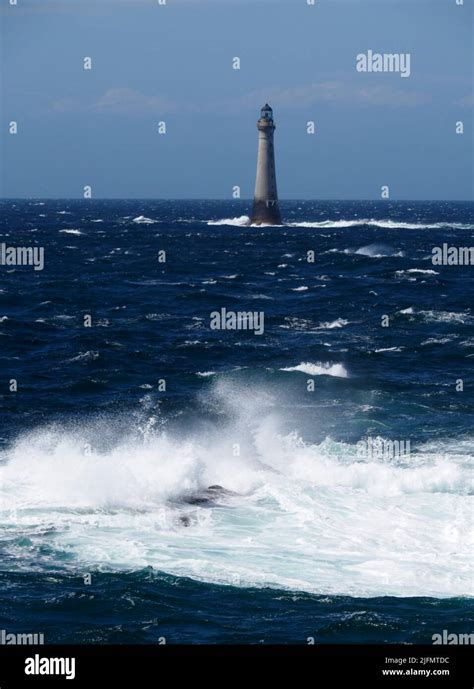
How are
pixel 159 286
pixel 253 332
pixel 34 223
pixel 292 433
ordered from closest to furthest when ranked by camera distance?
1. pixel 292 433
2. pixel 253 332
3. pixel 159 286
4. pixel 34 223

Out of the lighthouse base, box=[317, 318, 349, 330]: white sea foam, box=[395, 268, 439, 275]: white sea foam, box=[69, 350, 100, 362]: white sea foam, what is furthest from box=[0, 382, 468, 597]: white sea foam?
the lighthouse base

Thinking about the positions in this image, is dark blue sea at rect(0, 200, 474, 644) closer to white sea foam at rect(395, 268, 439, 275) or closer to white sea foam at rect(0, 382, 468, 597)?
white sea foam at rect(0, 382, 468, 597)

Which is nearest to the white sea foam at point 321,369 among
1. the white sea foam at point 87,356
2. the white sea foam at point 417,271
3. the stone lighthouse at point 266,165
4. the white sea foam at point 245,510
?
the white sea foam at point 87,356

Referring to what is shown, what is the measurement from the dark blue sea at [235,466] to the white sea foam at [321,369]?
17 cm

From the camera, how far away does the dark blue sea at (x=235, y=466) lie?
2345 centimetres

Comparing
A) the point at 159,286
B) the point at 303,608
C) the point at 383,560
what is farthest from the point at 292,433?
the point at 159,286

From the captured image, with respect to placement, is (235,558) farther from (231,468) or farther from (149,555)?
(231,468)

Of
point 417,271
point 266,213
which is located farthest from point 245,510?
point 266,213

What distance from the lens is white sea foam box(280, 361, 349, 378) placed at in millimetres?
49906

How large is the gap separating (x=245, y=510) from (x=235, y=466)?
4.75 meters

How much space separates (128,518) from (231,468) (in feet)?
21.0

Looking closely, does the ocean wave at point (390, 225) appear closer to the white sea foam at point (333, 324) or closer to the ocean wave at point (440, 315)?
the ocean wave at point (440, 315)

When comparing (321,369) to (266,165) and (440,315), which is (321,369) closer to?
(440,315)

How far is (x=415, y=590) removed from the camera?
24469 millimetres
